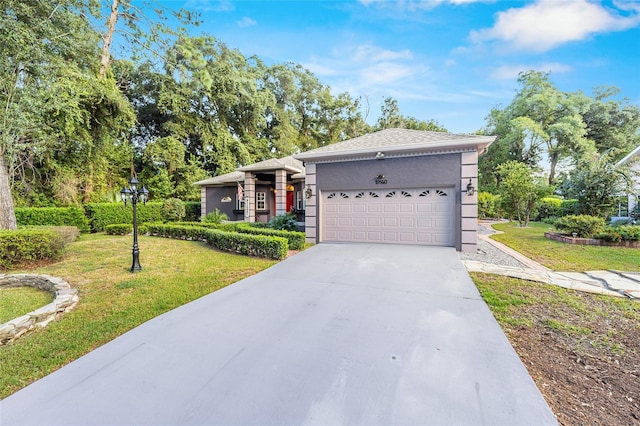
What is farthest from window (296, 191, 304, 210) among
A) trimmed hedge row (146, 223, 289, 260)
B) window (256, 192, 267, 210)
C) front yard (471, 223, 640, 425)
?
front yard (471, 223, 640, 425)

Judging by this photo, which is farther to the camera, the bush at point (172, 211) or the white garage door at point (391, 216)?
the bush at point (172, 211)

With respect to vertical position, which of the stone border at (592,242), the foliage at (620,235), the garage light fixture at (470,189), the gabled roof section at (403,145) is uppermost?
the gabled roof section at (403,145)

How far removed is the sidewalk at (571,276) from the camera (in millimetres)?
4739

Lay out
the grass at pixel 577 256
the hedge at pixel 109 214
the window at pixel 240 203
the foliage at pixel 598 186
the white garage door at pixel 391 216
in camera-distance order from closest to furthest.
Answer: the grass at pixel 577 256 → the white garage door at pixel 391 216 → the foliage at pixel 598 186 → the hedge at pixel 109 214 → the window at pixel 240 203

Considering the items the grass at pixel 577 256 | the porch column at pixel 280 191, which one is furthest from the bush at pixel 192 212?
the grass at pixel 577 256

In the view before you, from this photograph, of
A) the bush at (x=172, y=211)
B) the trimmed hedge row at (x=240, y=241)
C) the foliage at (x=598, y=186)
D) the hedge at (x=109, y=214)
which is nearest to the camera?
the trimmed hedge row at (x=240, y=241)

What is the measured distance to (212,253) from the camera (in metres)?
8.62

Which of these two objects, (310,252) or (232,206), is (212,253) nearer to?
(310,252)

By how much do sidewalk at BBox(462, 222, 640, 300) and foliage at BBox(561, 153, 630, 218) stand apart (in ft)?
24.6

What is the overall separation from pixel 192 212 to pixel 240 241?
11.7m

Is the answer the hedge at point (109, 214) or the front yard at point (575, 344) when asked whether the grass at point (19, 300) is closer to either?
the front yard at point (575, 344)

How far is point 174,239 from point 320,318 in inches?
416

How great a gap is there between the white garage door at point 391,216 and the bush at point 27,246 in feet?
26.5

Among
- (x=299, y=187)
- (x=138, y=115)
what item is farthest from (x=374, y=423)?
(x=138, y=115)
